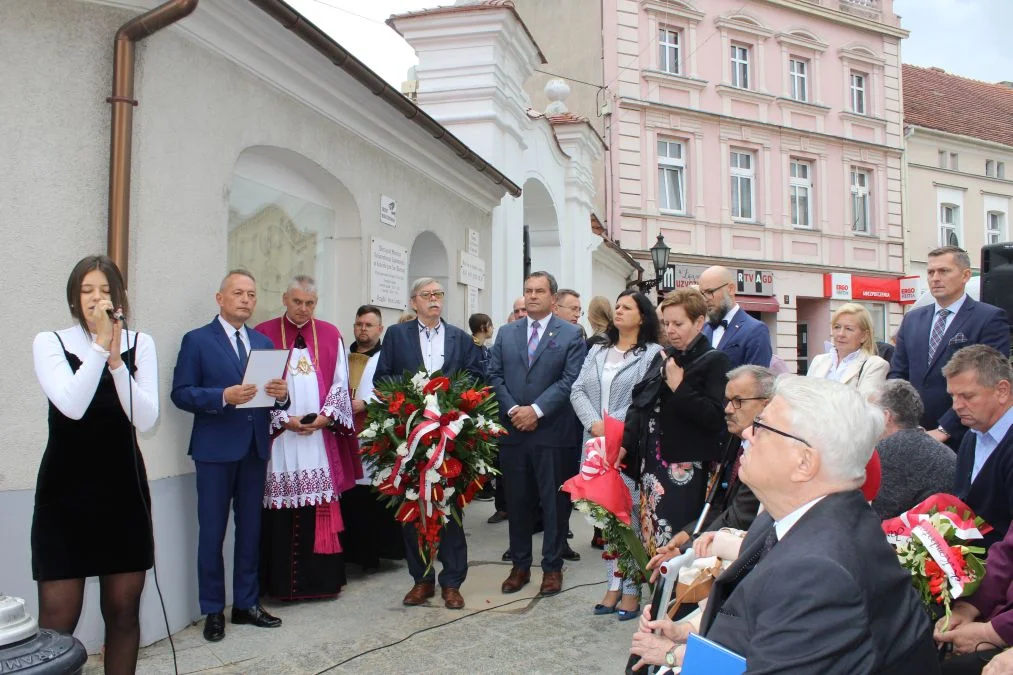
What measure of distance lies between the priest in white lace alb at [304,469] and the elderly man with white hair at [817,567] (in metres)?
3.27

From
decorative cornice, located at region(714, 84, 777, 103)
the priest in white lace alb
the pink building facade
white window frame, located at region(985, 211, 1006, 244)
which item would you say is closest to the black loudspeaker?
the priest in white lace alb

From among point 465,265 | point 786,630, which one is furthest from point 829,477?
point 465,265

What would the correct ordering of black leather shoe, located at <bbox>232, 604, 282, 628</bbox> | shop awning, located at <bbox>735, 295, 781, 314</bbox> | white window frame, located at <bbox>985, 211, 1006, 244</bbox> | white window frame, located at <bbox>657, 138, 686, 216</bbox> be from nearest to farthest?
1. black leather shoe, located at <bbox>232, 604, 282, 628</bbox>
2. white window frame, located at <bbox>657, 138, 686, 216</bbox>
3. shop awning, located at <bbox>735, 295, 781, 314</bbox>
4. white window frame, located at <bbox>985, 211, 1006, 244</bbox>

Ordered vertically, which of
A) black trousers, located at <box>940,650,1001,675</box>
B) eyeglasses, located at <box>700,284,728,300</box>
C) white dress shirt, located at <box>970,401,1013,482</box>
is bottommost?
black trousers, located at <box>940,650,1001,675</box>

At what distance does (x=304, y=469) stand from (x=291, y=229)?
2113mm

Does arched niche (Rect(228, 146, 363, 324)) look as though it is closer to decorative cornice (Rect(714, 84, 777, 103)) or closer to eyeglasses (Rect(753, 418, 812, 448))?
eyeglasses (Rect(753, 418, 812, 448))

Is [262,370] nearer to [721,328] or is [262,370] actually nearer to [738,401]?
[738,401]

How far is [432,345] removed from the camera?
5.80 m

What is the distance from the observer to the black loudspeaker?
6945mm

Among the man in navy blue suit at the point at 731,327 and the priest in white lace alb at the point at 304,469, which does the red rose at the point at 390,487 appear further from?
the man in navy blue suit at the point at 731,327

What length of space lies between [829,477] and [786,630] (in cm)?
45

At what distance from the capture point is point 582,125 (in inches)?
521

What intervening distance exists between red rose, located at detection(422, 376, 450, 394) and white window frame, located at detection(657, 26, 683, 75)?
745 inches

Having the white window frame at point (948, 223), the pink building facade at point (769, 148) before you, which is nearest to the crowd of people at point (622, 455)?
the pink building facade at point (769, 148)
